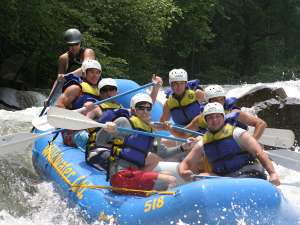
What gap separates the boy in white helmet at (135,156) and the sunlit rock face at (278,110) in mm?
3903

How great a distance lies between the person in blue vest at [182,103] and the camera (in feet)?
20.4

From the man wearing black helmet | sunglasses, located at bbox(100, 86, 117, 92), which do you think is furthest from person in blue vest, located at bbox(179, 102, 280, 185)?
the man wearing black helmet

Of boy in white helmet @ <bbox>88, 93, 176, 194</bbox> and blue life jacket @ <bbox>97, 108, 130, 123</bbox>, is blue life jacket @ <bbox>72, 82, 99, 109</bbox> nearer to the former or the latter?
blue life jacket @ <bbox>97, 108, 130, 123</bbox>

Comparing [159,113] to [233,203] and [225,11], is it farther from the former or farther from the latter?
[225,11]

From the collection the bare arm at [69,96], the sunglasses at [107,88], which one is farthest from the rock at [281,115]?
the sunglasses at [107,88]

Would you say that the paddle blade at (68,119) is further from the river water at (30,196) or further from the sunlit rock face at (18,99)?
the sunlit rock face at (18,99)

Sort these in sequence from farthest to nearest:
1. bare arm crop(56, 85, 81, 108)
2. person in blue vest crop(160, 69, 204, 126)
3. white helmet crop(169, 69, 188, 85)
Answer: bare arm crop(56, 85, 81, 108) < person in blue vest crop(160, 69, 204, 126) < white helmet crop(169, 69, 188, 85)

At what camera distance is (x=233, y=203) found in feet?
13.5

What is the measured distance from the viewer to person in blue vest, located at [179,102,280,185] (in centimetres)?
467

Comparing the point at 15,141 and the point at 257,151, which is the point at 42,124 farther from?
the point at 257,151

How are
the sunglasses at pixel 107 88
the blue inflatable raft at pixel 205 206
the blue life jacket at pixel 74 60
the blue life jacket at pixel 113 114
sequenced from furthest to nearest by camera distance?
the blue life jacket at pixel 74 60
the sunglasses at pixel 107 88
the blue life jacket at pixel 113 114
the blue inflatable raft at pixel 205 206

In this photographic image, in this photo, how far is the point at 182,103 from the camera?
6.34m

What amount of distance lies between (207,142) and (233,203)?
79 centimetres

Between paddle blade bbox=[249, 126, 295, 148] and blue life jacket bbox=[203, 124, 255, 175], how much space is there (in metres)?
0.86
